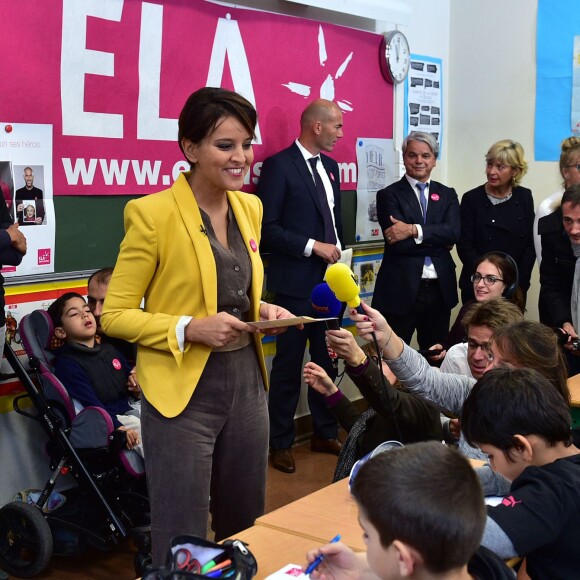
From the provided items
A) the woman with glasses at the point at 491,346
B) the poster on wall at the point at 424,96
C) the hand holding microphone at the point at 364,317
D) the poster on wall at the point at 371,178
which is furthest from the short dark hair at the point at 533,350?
the poster on wall at the point at 424,96

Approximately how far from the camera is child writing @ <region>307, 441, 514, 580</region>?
129cm

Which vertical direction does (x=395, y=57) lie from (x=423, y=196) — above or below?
above

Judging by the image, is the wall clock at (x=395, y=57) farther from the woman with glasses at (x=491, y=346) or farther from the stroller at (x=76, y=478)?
the woman with glasses at (x=491, y=346)

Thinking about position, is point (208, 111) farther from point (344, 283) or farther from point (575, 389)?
point (575, 389)

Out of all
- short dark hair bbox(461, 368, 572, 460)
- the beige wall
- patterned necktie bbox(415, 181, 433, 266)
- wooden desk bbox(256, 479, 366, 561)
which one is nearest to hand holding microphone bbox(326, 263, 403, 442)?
wooden desk bbox(256, 479, 366, 561)

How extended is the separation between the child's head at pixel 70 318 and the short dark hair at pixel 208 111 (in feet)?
5.24

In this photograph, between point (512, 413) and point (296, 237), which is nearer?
point (512, 413)

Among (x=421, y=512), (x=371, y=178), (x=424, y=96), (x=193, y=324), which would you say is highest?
(x=424, y=96)

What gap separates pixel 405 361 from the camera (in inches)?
96.5

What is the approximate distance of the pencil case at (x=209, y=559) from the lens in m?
1.48

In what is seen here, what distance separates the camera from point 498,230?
531 cm

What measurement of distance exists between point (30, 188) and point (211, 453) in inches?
75.1

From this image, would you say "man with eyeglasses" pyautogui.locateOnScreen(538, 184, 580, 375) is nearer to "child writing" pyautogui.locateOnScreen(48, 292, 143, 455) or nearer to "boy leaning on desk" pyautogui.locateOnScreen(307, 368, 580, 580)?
"child writing" pyautogui.locateOnScreen(48, 292, 143, 455)

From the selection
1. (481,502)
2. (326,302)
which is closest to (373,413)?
(326,302)
